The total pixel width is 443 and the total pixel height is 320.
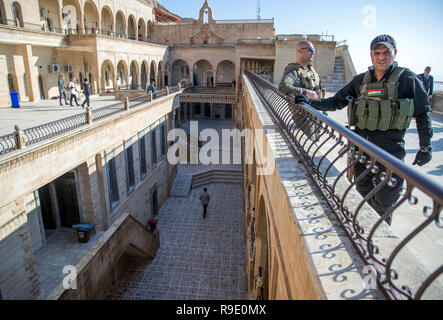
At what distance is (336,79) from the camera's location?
17.6 m

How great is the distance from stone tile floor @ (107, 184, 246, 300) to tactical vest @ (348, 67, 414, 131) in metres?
8.67

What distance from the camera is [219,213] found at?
1578 centimetres

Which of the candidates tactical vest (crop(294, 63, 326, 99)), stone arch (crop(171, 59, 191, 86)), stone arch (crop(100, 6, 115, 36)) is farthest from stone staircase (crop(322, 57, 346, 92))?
stone arch (crop(171, 59, 191, 86))

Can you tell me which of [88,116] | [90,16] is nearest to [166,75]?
[90,16]

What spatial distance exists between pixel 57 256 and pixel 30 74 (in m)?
13.0

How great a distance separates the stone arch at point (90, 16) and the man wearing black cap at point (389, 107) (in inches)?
1045

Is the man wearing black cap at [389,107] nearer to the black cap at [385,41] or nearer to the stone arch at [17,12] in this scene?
the black cap at [385,41]

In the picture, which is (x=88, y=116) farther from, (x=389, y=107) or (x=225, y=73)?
(x=225, y=73)

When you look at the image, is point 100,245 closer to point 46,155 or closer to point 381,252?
point 46,155

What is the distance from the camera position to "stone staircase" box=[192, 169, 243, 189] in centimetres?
1978

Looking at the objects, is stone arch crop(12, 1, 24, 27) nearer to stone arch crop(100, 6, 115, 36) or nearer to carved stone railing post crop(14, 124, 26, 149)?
stone arch crop(100, 6, 115, 36)

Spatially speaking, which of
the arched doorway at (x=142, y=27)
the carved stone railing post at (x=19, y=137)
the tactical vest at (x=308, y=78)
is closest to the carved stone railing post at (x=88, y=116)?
the carved stone railing post at (x=19, y=137)

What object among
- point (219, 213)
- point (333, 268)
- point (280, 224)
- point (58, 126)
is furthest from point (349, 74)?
point (333, 268)

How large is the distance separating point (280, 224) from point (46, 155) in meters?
7.21
